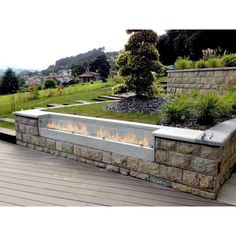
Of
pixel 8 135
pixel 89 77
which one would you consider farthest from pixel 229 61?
pixel 89 77

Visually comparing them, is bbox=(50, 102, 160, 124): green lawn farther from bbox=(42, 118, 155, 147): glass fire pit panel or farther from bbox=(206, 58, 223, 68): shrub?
bbox=(206, 58, 223, 68): shrub

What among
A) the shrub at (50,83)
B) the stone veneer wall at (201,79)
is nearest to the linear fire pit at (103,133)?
the stone veneer wall at (201,79)

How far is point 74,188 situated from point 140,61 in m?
3.39

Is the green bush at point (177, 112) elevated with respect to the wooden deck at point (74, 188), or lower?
elevated

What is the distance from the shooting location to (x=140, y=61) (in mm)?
5629

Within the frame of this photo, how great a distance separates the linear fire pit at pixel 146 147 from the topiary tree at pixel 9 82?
21.8 ft

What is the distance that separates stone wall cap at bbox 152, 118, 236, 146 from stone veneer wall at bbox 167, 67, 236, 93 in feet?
11.7

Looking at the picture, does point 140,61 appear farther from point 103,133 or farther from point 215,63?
point 103,133

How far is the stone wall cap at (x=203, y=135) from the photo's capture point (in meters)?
2.61

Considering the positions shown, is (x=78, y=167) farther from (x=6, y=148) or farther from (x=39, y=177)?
(x=6, y=148)

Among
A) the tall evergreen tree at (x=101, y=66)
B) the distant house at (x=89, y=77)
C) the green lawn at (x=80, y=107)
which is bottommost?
the green lawn at (x=80, y=107)

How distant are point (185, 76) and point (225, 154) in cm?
474

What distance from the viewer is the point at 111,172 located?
339 centimetres

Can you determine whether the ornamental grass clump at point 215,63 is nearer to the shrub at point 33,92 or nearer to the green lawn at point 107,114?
the green lawn at point 107,114
